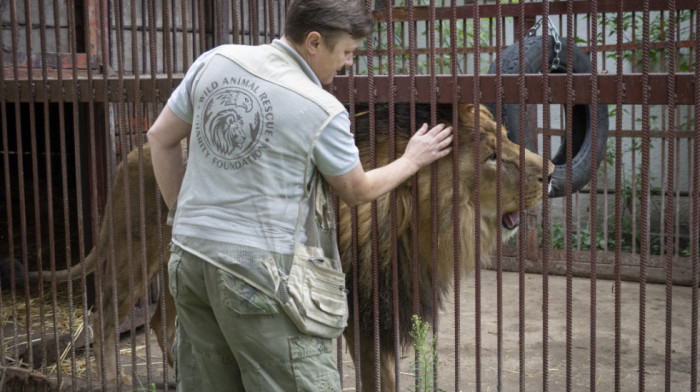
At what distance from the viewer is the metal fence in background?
2.59m

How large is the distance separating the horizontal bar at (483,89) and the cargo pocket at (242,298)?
99cm

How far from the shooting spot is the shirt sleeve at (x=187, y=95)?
2.40 metres

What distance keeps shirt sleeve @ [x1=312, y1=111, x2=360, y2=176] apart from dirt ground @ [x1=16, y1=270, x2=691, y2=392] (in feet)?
6.71

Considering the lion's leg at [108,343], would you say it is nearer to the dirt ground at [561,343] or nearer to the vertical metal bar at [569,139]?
the dirt ground at [561,343]

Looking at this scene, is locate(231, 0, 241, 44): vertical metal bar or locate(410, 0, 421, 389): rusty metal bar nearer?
locate(410, 0, 421, 389): rusty metal bar

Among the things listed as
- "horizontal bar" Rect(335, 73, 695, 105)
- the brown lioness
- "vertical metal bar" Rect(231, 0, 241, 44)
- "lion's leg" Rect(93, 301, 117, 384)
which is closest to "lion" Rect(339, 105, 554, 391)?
"horizontal bar" Rect(335, 73, 695, 105)

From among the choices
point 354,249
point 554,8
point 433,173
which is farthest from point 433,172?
point 554,8

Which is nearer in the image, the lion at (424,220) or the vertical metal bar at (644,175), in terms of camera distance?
the vertical metal bar at (644,175)

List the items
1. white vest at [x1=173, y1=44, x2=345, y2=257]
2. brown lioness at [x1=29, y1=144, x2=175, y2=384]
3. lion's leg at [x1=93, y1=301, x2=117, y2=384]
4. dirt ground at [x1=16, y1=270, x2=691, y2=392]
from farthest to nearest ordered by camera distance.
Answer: dirt ground at [x1=16, y1=270, x2=691, y2=392]
lion's leg at [x1=93, y1=301, x2=117, y2=384]
brown lioness at [x1=29, y1=144, x2=175, y2=384]
white vest at [x1=173, y1=44, x2=345, y2=257]

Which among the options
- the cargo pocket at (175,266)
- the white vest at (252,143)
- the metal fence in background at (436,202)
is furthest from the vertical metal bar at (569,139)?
the cargo pocket at (175,266)

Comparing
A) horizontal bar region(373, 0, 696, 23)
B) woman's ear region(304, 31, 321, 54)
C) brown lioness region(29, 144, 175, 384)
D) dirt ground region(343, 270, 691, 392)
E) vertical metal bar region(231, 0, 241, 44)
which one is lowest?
dirt ground region(343, 270, 691, 392)

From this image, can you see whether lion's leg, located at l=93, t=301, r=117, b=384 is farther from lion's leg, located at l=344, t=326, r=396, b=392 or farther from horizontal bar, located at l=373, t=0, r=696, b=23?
horizontal bar, located at l=373, t=0, r=696, b=23

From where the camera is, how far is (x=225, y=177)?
2283 mm

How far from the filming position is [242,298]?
2.25 metres
